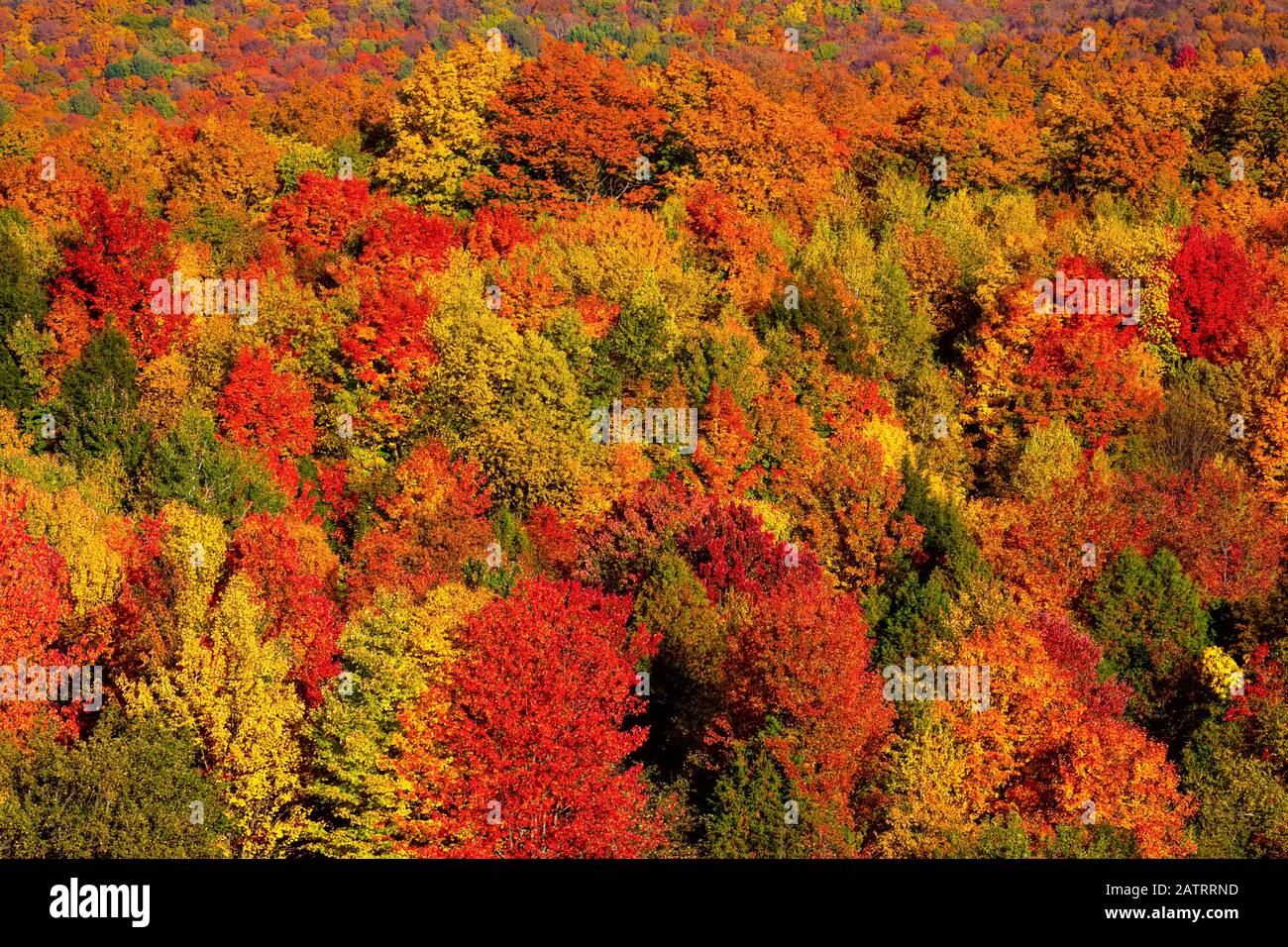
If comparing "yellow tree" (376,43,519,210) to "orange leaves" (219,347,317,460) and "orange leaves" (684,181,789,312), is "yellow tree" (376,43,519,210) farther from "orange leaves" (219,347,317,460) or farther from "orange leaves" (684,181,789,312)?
"orange leaves" (219,347,317,460)

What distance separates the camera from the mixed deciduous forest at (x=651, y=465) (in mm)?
43438

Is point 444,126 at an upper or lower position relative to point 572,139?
upper

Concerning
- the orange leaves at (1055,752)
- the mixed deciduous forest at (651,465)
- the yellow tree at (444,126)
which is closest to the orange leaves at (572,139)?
the mixed deciduous forest at (651,465)

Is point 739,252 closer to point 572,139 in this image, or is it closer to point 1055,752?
point 572,139

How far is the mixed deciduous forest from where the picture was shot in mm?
43438

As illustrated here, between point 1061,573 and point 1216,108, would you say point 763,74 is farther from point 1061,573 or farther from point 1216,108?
point 1061,573

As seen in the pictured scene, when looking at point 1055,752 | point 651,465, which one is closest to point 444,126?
point 651,465

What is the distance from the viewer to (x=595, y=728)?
42.7m

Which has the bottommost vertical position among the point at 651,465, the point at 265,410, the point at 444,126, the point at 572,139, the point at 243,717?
the point at 243,717

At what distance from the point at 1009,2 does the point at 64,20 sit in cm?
6270

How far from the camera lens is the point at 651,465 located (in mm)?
62312

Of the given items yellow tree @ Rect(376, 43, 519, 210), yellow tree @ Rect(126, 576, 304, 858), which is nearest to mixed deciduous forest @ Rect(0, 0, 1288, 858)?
yellow tree @ Rect(126, 576, 304, 858)

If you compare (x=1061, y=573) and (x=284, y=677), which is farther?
(x=1061, y=573)

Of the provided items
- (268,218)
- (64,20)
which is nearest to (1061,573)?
(268,218)
